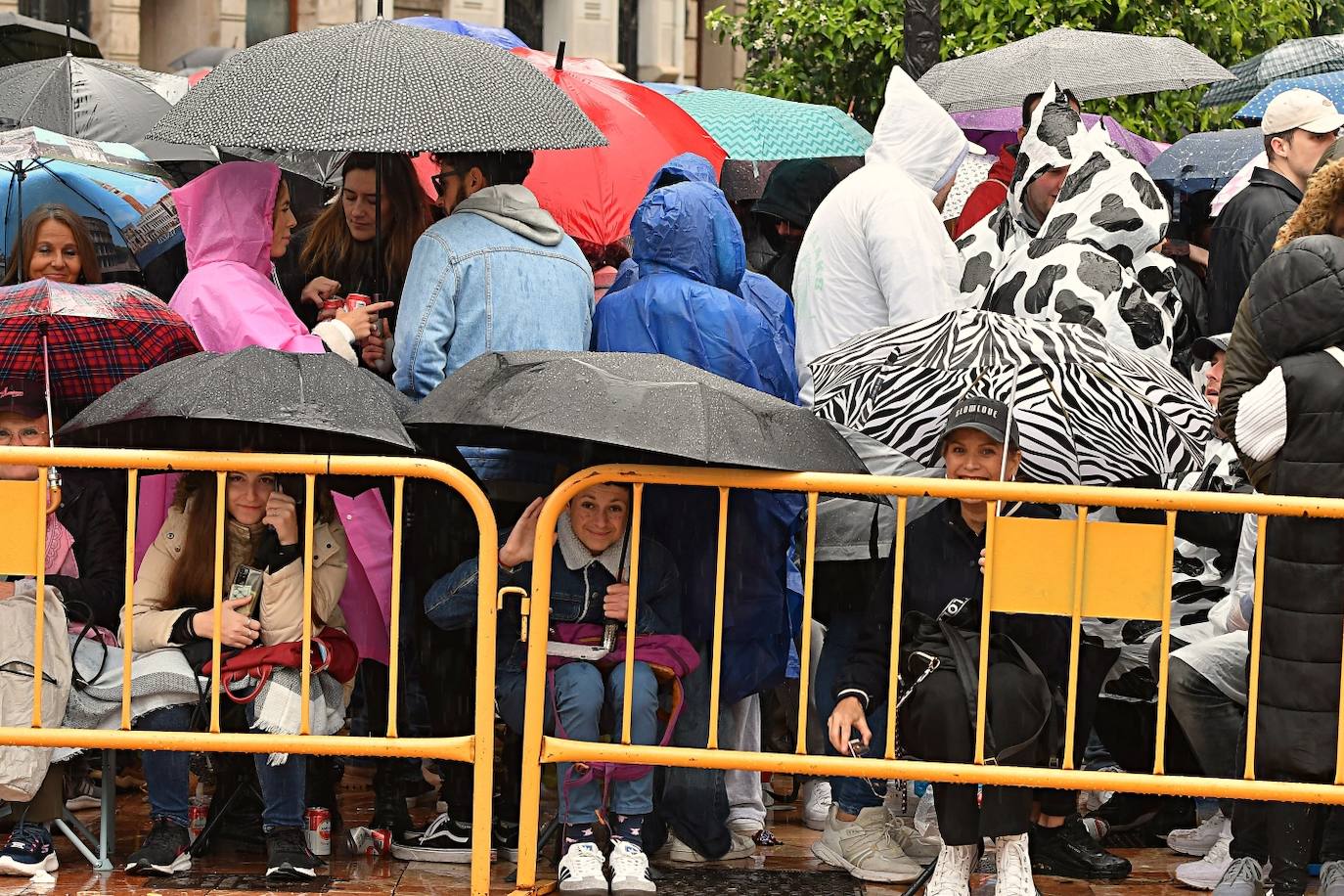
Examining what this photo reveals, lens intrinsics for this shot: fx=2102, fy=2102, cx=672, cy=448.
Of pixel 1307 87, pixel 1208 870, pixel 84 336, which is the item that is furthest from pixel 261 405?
pixel 1307 87

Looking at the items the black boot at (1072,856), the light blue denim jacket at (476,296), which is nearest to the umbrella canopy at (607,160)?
the light blue denim jacket at (476,296)

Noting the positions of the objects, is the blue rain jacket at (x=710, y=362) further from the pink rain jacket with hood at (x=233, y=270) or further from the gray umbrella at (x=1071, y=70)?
the gray umbrella at (x=1071, y=70)

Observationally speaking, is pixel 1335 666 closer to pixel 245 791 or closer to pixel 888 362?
pixel 888 362

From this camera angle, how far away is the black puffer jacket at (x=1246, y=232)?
8492mm

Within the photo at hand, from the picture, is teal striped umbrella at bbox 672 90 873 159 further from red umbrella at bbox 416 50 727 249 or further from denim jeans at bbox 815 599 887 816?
denim jeans at bbox 815 599 887 816

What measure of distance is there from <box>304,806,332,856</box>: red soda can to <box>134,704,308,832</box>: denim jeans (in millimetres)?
218

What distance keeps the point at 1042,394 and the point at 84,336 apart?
307cm

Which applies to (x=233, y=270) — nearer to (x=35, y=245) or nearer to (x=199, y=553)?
(x=35, y=245)

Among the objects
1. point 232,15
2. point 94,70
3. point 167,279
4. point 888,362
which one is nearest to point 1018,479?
point 888,362

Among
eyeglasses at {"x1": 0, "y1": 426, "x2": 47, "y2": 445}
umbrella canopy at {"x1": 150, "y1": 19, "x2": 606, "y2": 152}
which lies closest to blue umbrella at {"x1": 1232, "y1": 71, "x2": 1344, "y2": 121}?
umbrella canopy at {"x1": 150, "y1": 19, "x2": 606, "y2": 152}

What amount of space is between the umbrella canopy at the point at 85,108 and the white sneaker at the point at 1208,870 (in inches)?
242

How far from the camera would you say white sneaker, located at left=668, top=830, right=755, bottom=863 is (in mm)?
6887

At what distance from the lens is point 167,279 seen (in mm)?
8906

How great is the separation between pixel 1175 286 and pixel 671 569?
8.09ft
